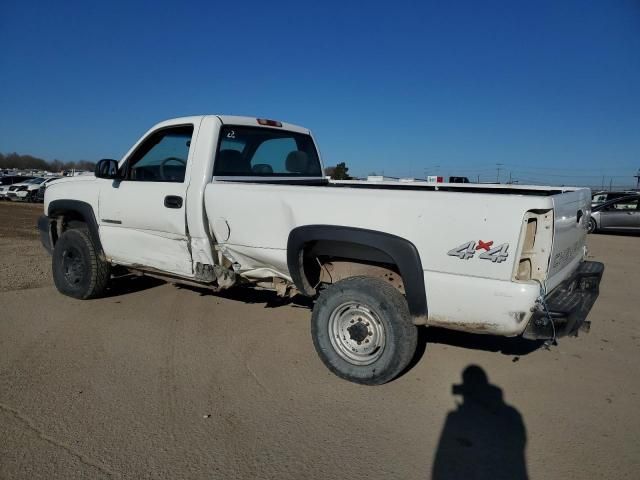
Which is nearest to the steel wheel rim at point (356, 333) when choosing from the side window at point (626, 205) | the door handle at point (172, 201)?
the door handle at point (172, 201)

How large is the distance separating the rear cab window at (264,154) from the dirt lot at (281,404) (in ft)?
5.23

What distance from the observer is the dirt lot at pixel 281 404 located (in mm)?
2562

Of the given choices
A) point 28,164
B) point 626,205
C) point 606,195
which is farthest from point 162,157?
point 28,164

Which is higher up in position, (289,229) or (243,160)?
(243,160)

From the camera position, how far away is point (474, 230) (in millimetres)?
2822

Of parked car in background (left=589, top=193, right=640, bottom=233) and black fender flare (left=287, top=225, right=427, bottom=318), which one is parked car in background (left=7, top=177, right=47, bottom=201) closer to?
parked car in background (left=589, top=193, right=640, bottom=233)

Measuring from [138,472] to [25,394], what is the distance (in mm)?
1360

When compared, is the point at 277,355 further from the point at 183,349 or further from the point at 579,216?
the point at 579,216

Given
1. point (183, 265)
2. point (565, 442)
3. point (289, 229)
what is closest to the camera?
point (565, 442)

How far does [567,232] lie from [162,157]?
373 centimetres

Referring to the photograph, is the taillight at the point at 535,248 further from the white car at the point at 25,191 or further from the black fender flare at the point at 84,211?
the white car at the point at 25,191

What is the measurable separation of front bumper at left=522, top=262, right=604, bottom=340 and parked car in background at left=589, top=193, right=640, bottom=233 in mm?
12703

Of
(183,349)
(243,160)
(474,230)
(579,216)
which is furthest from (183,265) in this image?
(579,216)

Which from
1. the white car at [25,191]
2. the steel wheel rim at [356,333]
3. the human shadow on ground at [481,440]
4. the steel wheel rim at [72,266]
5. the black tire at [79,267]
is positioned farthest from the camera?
the white car at [25,191]
